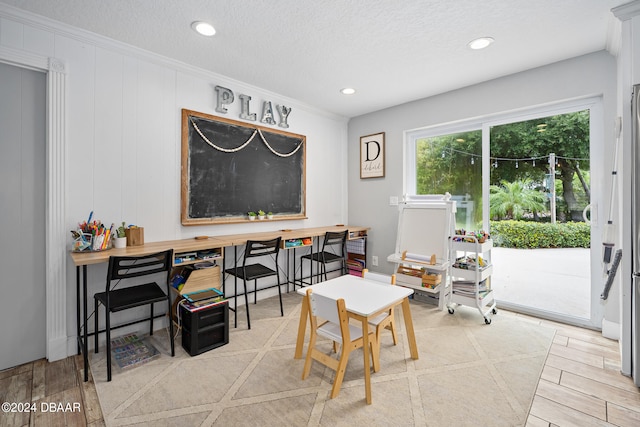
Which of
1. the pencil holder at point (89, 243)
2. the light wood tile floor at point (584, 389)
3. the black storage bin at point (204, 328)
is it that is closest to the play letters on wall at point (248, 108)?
the pencil holder at point (89, 243)

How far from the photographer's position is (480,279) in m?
2.92

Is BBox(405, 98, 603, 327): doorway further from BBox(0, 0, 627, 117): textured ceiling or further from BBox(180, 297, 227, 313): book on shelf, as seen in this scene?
BBox(180, 297, 227, 313): book on shelf

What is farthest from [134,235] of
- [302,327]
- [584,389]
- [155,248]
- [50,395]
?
[584,389]

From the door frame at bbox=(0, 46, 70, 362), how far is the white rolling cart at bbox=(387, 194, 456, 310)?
3.13 meters

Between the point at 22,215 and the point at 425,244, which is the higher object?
the point at 22,215

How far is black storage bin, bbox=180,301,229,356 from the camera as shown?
227cm

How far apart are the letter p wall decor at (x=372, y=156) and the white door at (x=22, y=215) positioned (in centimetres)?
353

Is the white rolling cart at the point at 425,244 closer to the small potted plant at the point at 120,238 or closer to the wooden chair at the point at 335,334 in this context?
the wooden chair at the point at 335,334

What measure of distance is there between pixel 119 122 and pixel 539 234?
4.20 metres

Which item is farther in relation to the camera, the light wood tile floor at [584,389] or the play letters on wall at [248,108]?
the play letters on wall at [248,108]

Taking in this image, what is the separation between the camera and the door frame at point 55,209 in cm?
220

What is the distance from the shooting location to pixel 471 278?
9.63 feet

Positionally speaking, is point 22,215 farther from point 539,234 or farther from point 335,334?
point 539,234

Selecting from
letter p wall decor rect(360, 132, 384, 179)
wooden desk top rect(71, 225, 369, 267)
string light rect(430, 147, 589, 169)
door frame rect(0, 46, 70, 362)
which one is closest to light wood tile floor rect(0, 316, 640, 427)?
door frame rect(0, 46, 70, 362)
